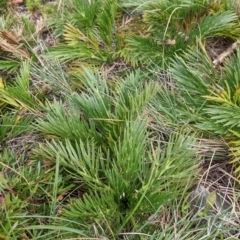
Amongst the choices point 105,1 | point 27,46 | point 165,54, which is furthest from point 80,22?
point 165,54

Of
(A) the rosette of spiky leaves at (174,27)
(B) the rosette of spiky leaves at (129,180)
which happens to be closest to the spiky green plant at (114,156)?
(B) the rosette of spiky leaves at (129,180)

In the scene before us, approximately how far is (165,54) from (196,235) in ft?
→ 2.86

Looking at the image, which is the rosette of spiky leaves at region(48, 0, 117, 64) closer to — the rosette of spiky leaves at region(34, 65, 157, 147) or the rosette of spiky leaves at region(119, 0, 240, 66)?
the rosette of spiky leaves at region(119, 0, 240, 66)

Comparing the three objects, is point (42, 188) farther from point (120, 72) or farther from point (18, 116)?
point (120, 72)

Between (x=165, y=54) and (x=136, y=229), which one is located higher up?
(x=165, y=54)

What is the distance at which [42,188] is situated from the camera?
1465 mm

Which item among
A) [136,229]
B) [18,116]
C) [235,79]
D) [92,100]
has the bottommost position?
[136,229]

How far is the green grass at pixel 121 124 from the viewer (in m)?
1.36

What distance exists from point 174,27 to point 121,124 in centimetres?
63

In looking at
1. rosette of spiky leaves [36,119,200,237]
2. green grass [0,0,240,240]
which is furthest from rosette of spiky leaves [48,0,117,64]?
rosette of spiky leaves [36,119,200,237]

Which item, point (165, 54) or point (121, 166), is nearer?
point (121, 166)

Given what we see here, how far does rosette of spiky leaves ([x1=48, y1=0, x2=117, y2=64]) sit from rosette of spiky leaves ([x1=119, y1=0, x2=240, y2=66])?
0.37 feet

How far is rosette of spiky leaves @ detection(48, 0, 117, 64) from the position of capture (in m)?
1.95

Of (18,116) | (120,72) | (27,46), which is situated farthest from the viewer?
(27,46)
